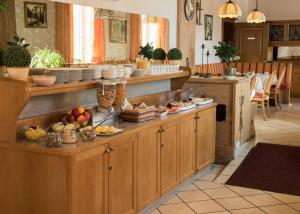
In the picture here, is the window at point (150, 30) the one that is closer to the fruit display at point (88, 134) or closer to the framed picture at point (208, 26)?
the fruit display at point (88, 134)

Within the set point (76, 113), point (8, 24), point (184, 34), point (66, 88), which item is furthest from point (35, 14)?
point (184, 34)

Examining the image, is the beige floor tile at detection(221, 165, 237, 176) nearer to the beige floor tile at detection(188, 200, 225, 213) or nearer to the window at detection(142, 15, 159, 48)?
the beige floor tile at detection(188, 200, 225, 213)

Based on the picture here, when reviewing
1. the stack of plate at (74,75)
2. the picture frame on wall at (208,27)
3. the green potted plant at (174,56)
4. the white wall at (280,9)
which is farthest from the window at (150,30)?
the white wall at (280,9)

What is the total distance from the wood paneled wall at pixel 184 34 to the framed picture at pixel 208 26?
311 cm

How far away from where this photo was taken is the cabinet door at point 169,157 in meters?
4.13

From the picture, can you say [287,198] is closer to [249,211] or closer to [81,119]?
[249,211]

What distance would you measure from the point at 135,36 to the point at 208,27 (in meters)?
5.71

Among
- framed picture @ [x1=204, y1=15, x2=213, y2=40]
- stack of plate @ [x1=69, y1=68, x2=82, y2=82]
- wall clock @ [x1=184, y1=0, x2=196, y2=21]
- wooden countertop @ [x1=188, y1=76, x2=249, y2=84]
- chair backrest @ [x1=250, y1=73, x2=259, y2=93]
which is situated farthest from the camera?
framed picture @ [x1=204, y1=15, x2=213, y2=40]

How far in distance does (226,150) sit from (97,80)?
9.02ft

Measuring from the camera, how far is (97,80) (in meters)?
3.68

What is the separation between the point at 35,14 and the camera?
3654 mm

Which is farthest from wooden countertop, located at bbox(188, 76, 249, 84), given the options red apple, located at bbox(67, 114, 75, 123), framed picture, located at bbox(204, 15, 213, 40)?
framed picture, located at bbox(204, 15, 213, 40)

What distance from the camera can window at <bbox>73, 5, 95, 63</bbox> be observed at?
4.19 meters

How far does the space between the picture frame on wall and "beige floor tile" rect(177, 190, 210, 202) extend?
6407mm
